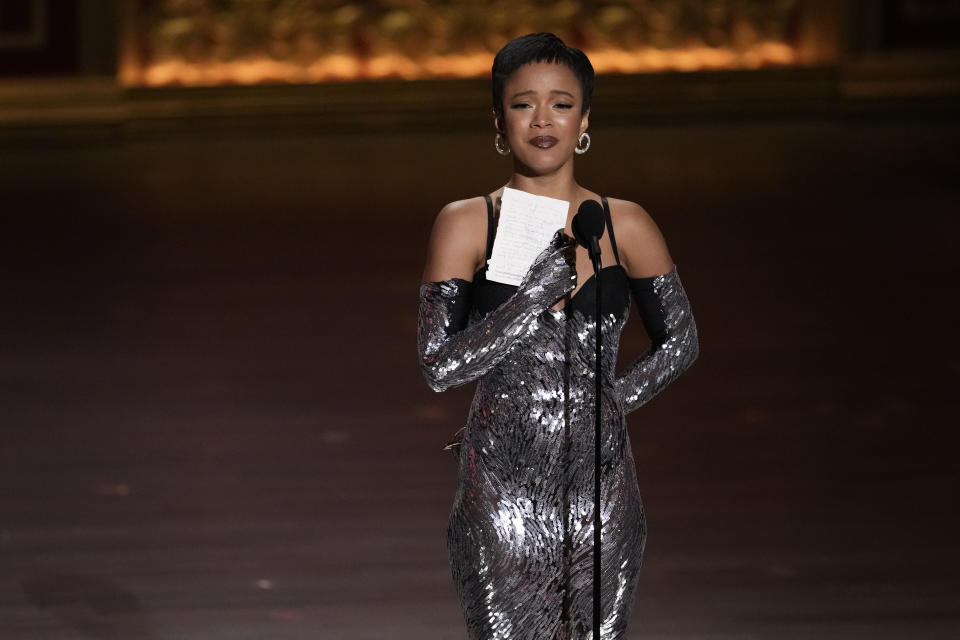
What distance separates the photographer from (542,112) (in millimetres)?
2082

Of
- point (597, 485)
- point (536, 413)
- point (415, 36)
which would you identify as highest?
point (415, 36)

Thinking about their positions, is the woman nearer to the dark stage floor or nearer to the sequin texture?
the sequin texture

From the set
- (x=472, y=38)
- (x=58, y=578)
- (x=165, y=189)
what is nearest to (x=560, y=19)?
(x=472, y=38)

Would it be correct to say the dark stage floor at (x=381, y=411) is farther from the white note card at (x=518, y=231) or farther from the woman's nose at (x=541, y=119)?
the woman's nose at (x=541, y=119)

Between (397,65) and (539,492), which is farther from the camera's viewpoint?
(397,65)

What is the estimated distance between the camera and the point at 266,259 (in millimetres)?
7492

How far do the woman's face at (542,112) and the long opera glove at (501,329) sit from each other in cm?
12

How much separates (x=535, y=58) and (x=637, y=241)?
321mm

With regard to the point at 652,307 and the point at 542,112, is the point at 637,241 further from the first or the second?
the point at 542,112

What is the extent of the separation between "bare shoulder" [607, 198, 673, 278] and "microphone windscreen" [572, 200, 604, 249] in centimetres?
16

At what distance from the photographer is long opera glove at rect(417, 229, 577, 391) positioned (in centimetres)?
200

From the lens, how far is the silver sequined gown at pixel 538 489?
6.76ft

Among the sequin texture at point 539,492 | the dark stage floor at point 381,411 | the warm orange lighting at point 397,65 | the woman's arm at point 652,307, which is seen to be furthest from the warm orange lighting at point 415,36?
the sequin texture at point 539,492

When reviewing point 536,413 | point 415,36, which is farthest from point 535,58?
point 415,36
